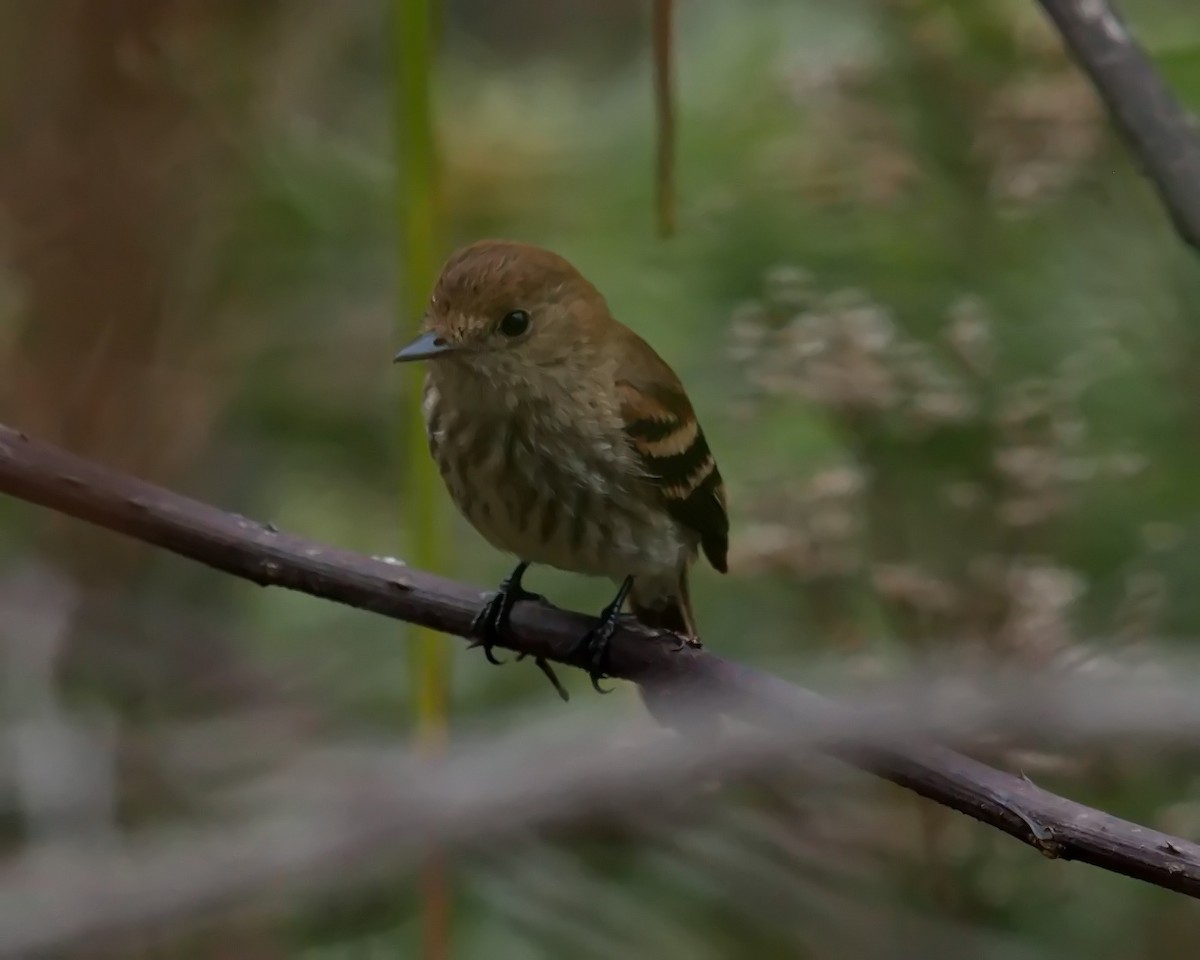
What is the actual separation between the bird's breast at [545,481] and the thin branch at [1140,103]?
76 centimetres

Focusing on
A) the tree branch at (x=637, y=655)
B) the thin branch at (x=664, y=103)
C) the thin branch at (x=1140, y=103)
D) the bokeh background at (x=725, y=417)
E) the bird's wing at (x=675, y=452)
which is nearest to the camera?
the tree branch at (x=637, y=655)

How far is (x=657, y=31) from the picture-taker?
161 cm

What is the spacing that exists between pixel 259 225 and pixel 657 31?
1655 mm

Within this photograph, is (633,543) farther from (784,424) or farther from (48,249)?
(48,249)

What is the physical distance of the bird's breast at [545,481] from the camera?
6.37 ft

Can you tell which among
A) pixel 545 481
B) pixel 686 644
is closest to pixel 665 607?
pixel 545 481

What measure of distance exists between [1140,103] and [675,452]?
2.58ft

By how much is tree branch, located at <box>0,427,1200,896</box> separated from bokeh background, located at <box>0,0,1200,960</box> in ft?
2.03

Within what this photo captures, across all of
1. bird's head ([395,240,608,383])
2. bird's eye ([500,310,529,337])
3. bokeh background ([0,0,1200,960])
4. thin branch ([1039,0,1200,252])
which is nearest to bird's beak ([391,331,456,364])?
bird's head ([395,240,608,383])

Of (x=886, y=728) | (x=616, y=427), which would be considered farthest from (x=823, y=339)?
(x=886, y=728)

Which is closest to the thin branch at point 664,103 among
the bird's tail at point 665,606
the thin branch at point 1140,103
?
the thin branch at point 1140,103

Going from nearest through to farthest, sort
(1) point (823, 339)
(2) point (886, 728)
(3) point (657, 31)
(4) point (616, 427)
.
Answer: (2) point (886, 728) < (3) point (657, 31) < (4) point (616, 427) < (1) point (823, 339)

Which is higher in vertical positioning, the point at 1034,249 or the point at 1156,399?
the point at 1034,249

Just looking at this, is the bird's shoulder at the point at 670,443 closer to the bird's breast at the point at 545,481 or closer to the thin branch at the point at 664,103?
the bird's breast at the point at 545,481
